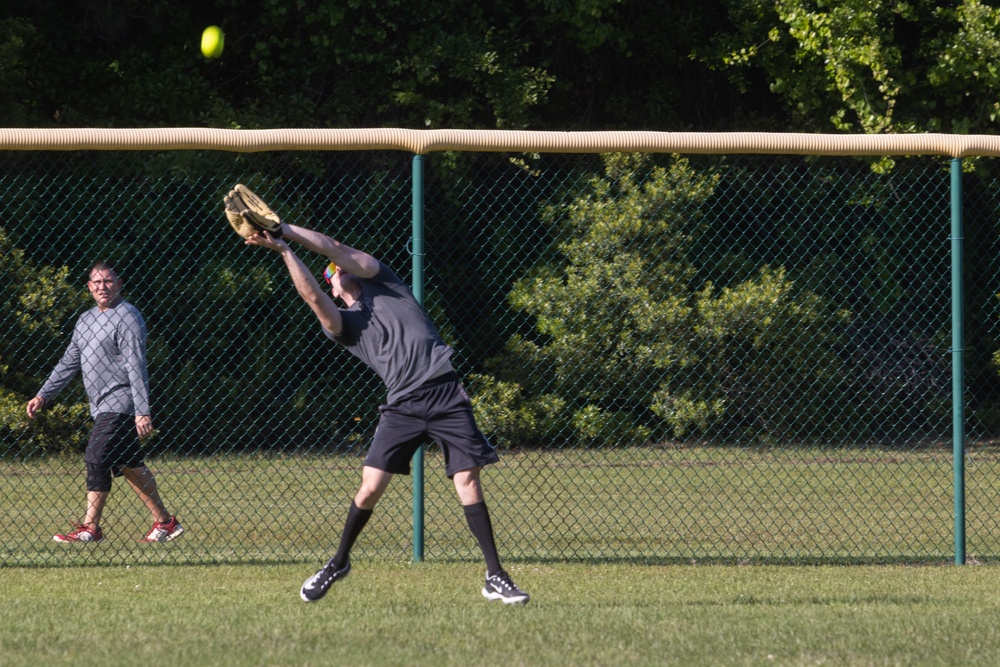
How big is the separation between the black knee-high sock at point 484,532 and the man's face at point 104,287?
3001mm

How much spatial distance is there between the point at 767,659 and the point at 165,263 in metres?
9.05

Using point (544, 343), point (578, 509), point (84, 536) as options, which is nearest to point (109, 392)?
point (84, 536)

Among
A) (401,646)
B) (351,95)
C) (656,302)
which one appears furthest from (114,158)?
(401,646)

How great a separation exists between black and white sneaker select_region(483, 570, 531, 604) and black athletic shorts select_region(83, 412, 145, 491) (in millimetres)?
2919

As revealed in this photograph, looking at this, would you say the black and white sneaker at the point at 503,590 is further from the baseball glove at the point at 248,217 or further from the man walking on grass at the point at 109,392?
the man walking on grass at the point at 109,392

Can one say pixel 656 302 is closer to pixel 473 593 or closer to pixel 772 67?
pixel 772 67

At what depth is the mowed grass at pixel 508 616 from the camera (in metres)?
4.91

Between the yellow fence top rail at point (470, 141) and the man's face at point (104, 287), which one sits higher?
the yellow fence top rail at point (470, 141)

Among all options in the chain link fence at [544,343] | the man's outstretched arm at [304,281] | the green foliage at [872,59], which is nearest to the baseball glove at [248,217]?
the man's outstretched arm at [304,281]

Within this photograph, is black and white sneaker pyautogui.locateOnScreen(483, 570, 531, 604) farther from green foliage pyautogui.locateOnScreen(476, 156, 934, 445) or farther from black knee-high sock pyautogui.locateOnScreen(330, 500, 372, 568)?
green foliage pyautogui.locateOnScreen(476, 156, 934, 445)

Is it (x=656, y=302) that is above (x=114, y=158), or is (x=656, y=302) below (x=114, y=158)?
above

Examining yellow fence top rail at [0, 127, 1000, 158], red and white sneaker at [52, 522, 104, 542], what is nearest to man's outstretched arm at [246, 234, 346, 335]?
yellow fence top rail at [0, 127, 1000, 158]

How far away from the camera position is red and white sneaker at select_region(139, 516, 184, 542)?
7.71 meters

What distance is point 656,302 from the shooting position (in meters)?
12.1
